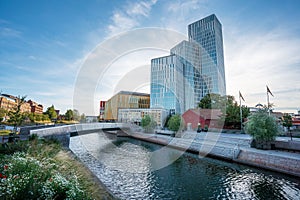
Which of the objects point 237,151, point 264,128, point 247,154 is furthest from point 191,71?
point 247,154

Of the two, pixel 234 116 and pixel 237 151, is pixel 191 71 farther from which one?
pixel 237 151

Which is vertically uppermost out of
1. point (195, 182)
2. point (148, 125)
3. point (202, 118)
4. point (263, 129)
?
point (202, 118)

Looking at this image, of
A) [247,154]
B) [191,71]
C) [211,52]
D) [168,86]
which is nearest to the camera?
[247,154]

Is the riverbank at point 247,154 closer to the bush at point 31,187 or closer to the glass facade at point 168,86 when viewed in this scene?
the bush at point 31,187

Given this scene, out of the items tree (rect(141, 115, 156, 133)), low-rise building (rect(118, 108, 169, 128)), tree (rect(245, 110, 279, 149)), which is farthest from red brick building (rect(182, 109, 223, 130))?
tree (rect(245, 110, 279, 149))

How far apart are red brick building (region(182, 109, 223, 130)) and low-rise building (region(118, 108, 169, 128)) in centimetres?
1383

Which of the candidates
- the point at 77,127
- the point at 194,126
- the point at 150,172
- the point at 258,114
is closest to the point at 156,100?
the point at 194,126

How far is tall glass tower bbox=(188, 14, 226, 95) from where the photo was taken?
224ft

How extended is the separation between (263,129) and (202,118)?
65.3 feet

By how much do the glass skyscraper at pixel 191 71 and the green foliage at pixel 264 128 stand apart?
3817 cm

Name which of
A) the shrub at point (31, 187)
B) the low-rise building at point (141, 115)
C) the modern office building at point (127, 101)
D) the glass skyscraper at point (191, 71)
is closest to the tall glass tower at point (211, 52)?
the glass skyscraper at point (191, 71)

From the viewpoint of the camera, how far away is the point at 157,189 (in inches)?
400

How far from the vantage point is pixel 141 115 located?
54594 mm

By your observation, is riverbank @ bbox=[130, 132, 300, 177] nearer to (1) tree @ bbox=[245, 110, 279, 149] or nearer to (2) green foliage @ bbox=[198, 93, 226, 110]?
(1) tree @ bbox=[245, 110, 279, 149]
